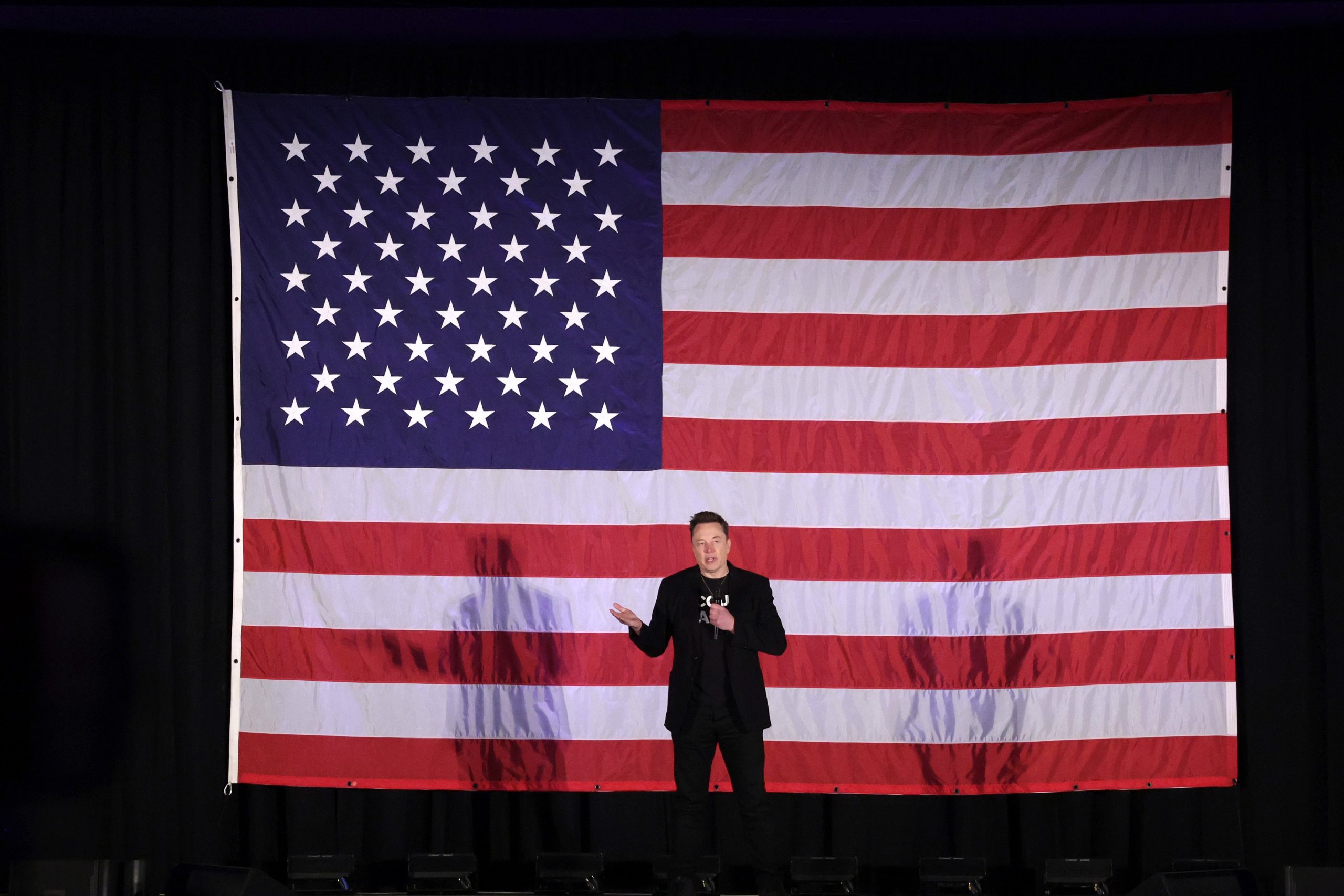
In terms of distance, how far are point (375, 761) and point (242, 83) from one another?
3.12m

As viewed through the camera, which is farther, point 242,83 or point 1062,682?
point 242,83

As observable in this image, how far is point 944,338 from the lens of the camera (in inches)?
190

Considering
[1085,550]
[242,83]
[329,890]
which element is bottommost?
[329,890]

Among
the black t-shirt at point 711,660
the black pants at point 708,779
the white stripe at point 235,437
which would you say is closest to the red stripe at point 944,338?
the black t-shirt at point 711,660

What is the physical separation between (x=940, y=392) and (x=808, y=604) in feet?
3.58

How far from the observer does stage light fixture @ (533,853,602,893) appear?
4.73 metres

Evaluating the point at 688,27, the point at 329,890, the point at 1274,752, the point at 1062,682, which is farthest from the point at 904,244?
the point at 329,890

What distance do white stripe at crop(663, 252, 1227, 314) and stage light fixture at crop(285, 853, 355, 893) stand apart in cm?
278

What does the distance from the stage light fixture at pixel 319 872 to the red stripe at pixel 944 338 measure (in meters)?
2.59

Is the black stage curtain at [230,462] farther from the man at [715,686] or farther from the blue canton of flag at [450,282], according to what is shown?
the man at [715,686]

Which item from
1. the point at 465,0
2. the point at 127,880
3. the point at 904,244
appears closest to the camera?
the point at 127,880

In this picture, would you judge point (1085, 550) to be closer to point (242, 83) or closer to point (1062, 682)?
point (1062, 682)

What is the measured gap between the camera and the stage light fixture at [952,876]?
15.5ft

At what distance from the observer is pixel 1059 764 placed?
15.5 ft
